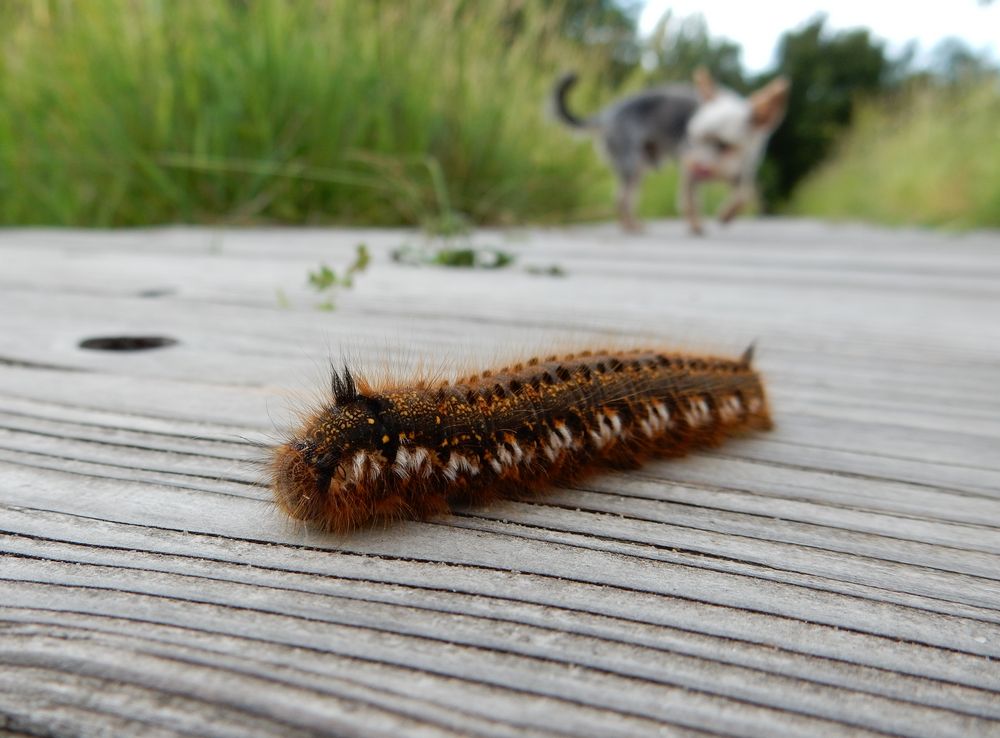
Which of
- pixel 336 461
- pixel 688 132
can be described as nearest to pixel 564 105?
pixel 688 132

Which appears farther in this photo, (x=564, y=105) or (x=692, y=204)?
(x=564, y=105)

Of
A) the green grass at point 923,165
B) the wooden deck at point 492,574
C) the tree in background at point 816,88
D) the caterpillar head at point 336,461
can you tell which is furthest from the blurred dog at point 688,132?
the tree in background at point 816,88

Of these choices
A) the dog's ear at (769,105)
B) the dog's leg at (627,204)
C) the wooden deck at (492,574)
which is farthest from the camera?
the dog's ear at (769,105)

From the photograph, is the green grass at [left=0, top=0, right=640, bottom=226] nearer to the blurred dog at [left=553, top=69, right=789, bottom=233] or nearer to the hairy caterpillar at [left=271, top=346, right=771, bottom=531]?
the blurred dog at [left=553, top=69, right=789, bottom=233]

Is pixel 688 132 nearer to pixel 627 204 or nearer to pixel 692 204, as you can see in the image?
pixel 692 204

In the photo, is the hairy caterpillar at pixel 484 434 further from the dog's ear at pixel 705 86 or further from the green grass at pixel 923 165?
the green grass at pixel 923 165
